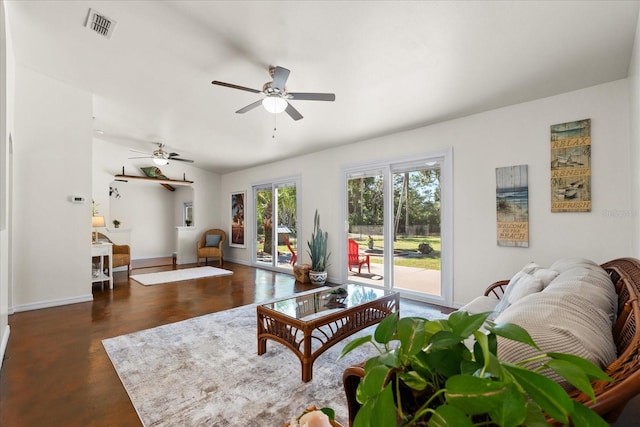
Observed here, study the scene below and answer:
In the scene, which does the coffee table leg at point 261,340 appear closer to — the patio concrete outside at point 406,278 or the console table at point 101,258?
the patio concrete outside at point 406,278

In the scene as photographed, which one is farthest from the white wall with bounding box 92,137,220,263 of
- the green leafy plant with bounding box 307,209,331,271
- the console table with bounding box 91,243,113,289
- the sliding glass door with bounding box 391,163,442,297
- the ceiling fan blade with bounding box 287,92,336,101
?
the sliding glass door with bounding box 391,163,442,297

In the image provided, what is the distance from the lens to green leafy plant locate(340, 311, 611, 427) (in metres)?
0.45

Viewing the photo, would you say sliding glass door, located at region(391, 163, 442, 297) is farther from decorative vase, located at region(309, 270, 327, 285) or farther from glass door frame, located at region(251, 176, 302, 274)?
glass door frame, located at region(251, 176, 302, 274)

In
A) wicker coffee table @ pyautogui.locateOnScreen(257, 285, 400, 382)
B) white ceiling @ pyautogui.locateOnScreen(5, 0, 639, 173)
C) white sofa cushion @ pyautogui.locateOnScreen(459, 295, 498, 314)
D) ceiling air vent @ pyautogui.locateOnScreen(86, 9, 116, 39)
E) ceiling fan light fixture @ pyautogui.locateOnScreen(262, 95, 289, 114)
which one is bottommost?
wicker coffee table @ pyautogui.locateOnScreen(257, 285, 400, 382)

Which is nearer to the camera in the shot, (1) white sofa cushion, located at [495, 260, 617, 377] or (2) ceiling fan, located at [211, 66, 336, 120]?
(1) white sofa cushion, located at [495, 260, 617, 377]

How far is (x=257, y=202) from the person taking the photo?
25.5 feet

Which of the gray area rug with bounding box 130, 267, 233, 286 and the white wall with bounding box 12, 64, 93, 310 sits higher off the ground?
the white wall with bounding box 12, 64, 93, 310

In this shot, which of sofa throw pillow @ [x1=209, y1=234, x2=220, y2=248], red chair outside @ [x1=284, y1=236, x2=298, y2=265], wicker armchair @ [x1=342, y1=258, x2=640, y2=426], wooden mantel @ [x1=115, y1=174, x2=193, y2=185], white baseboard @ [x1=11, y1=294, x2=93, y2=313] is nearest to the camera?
wicker armchair @ [x1=342, y1=258, x2=640, y2=426]

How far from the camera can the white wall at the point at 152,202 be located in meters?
7.47

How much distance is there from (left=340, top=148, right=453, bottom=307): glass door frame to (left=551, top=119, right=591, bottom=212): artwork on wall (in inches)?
44.8

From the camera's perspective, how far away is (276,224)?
23.8 ft

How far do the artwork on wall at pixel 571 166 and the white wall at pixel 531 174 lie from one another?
55 mm

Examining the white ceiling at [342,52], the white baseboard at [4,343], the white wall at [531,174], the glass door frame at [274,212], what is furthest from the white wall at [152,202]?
the white wall at [531,174]

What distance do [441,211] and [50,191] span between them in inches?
222
